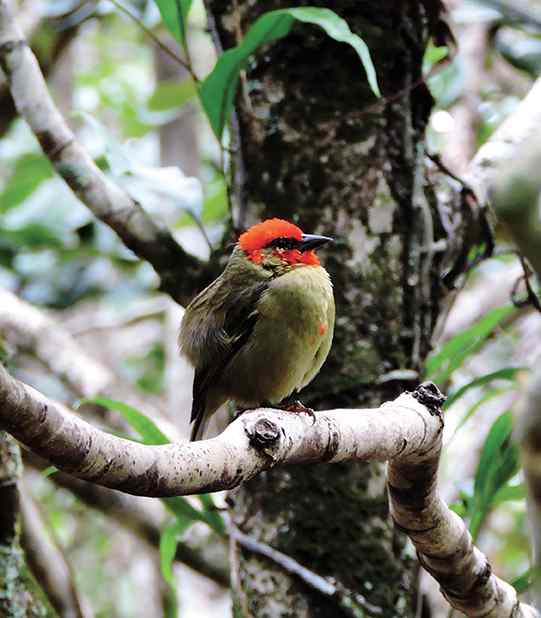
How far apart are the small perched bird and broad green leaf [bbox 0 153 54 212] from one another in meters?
1.84

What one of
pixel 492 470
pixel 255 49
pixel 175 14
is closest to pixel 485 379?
pixel 492 470

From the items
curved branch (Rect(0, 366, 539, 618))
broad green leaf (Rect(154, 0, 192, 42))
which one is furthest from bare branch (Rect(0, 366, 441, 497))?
broad green leaf (Rect(154, 0, 192, 42))

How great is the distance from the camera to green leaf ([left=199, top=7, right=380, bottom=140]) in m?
2.18

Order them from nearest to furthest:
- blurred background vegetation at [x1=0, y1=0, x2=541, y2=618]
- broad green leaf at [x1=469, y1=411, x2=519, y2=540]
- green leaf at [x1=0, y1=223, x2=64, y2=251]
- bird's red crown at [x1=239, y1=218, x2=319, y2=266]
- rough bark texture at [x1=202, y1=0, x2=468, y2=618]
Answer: rough bark texture at [x1=202, y1=0, x2=468, y2=618] < bird's red crown at [x1=239, y1=218, x2=319, y2=266] < broad green leaf at [x1=469, y1=411, x2=519, y2=540] < blurred background vegetation at [x1=0, y1=0, x2=541, y2=618] < green leaf at [x1=0, y1=223, x2=64, y2=251]

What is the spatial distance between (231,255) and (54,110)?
63 cm

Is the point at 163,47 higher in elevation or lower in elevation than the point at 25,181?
higher

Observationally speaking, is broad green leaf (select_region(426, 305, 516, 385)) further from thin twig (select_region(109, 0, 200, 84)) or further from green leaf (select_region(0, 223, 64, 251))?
green leaf (select_region(0, 223, 64, 251))

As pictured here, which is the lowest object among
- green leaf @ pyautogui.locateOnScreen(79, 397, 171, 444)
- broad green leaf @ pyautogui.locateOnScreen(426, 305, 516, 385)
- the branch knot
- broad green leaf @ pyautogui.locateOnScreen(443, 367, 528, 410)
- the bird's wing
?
broad green leaf @ pyautogui.locateOnScreen(443, 367, 528, 410)

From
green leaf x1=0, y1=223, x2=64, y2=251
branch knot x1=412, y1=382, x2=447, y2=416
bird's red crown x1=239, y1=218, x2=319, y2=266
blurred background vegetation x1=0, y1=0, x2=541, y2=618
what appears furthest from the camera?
green leaf x1=0, y1=223, x2=64, y2=251

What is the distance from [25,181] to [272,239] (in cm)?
198

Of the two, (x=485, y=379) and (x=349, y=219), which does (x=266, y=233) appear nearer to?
(x=349, y=219)

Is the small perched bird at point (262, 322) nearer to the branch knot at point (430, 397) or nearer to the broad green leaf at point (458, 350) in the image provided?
the broad green leaf at point (458, 350)

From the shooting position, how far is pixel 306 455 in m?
1.51

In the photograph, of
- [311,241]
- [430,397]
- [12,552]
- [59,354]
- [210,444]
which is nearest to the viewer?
[210,444]
